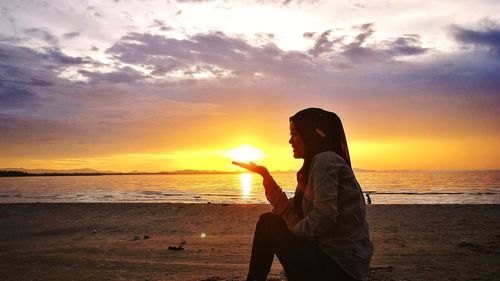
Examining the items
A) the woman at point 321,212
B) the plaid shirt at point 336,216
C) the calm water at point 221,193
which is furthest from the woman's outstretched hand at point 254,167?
the calm water at point 221,193

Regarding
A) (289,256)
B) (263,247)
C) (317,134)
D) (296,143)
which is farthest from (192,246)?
(317,134)

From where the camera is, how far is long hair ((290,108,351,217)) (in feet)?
10.2

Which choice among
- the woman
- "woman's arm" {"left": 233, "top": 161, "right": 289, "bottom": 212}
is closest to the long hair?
the woman

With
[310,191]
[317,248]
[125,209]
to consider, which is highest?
[310,191]

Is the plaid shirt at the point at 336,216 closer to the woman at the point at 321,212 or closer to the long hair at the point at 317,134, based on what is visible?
the woman at the point at 321,212

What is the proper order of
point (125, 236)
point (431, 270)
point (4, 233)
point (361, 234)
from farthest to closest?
point (4, 233) → point (125, 236) → point (431, 270) → point (361, 234)

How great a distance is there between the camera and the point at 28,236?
43.4ft

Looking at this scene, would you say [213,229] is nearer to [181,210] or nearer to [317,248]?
[181,210]

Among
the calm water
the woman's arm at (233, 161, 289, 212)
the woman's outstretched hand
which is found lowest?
the calm water

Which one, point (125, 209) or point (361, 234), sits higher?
point (361, 234)

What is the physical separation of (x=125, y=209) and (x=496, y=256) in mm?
18956

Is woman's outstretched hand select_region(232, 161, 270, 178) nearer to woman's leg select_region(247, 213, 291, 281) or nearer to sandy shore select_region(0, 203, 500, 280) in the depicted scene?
woman's leg select_region(247, 213, 291, 281)

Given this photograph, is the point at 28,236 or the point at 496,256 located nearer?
the point at 496,256

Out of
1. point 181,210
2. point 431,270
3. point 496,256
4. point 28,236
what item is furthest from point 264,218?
point 181,210
